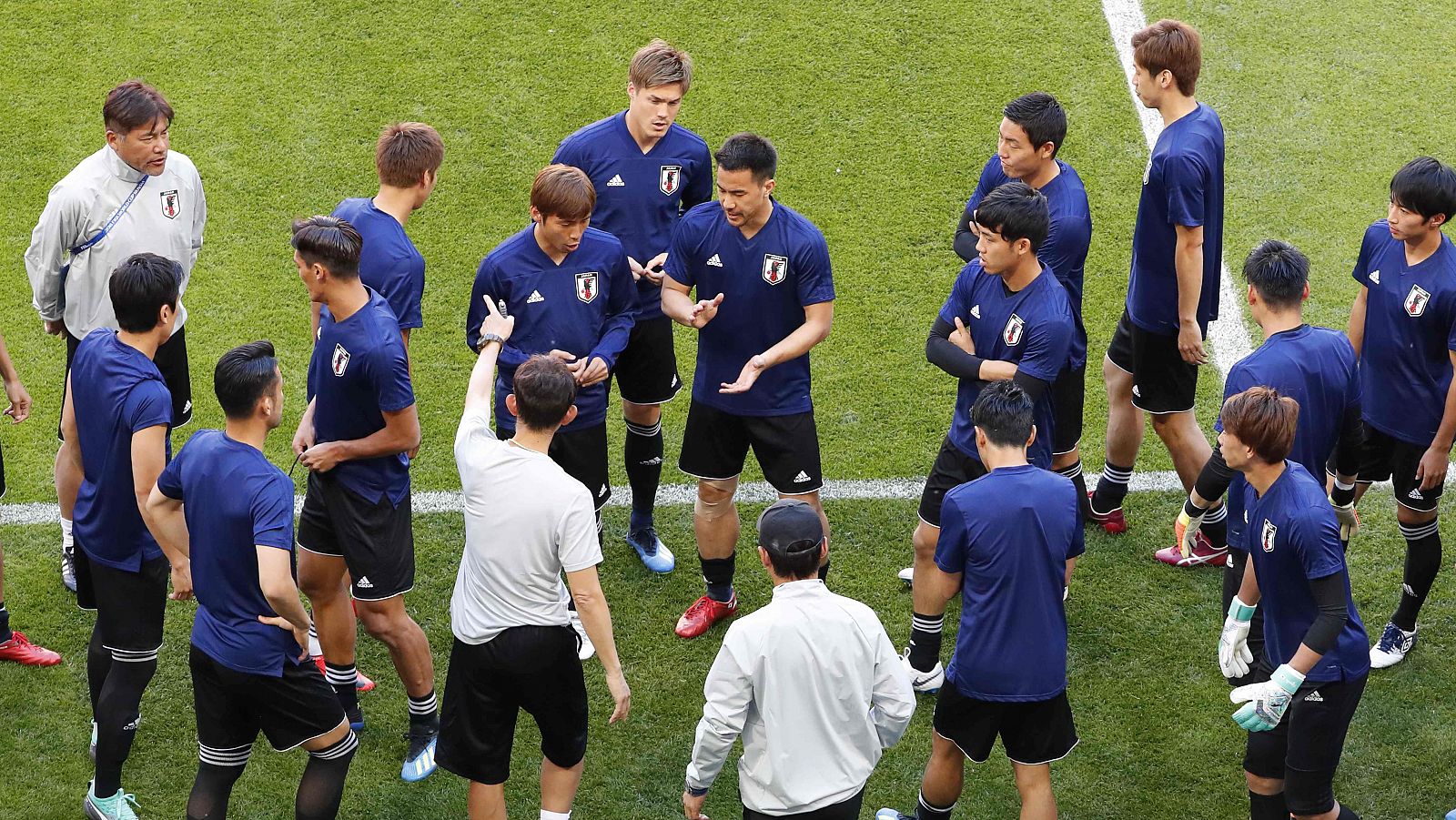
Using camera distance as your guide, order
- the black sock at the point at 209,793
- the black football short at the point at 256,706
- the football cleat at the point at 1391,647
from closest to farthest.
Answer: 1. the black football short at the point at 256,706
2. the black sock at the point at 209,793
3. the football cleat at the point at 1391,647

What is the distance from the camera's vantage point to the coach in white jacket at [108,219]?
6.03 m

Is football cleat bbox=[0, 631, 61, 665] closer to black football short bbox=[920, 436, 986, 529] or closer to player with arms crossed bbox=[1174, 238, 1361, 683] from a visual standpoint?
black football short bbox=[920, 436, 986, 529]

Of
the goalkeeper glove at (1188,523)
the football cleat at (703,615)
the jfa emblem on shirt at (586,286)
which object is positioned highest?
the jfa emblem on shirt at (586,286)

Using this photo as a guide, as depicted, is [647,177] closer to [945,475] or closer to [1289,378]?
[945,475]

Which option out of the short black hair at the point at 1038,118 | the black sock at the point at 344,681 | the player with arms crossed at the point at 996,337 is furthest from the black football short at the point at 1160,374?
the black sock at the point at 344,681

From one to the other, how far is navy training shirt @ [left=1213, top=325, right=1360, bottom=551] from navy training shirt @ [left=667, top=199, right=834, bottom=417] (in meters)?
1.70

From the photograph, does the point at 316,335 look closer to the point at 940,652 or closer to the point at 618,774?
the point at 618,774

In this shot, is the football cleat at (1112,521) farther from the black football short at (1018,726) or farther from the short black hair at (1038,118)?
the black football short at (1018,726)

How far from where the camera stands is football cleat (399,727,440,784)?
5.63 metres

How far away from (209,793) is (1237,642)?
3486 millimetres

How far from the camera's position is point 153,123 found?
6.04 m

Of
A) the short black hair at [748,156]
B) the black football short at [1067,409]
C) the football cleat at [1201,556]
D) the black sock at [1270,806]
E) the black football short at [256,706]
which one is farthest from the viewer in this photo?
the football cleat at [1201,556]

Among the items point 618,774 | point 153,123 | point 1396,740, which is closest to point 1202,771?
point 1396,740

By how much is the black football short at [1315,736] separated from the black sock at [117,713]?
3.93 meters
